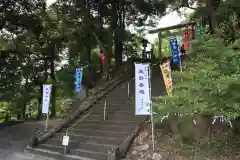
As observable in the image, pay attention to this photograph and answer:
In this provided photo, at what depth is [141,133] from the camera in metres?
10.1

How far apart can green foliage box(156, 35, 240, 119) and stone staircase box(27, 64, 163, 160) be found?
3570mm

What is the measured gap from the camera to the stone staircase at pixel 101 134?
→ 10.1 metres

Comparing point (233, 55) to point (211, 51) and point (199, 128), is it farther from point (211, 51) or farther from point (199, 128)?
point (199, 128)

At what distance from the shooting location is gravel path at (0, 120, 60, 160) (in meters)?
11.6

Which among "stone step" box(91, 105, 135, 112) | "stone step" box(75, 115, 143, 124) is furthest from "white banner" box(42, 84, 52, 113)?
"stone step" box(91, 105, 135, 112)

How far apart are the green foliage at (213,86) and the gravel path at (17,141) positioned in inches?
269

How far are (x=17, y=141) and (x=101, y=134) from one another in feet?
17.3

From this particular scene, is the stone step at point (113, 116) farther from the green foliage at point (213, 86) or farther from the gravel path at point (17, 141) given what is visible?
the green foliage at point (213, 86)

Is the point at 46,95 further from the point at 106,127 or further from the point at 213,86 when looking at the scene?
the point at 213,86

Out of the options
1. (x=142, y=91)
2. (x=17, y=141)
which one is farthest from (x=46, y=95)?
(x=142, y=91)

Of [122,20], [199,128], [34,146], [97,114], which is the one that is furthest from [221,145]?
[122,20]

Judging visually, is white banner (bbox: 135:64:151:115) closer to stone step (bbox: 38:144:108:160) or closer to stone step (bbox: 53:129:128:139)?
stone step (bbox: 53:129:128:139)

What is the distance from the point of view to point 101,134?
452 inches

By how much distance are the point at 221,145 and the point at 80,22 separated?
38.6 ft
